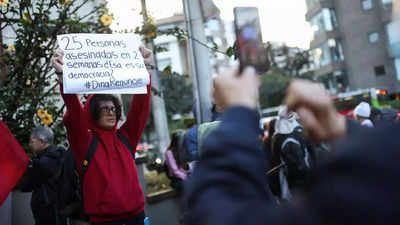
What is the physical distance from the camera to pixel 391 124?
91 centimetres

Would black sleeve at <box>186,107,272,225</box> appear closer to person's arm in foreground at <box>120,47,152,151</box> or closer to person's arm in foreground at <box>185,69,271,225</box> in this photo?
person's arm in foreground at <box>185,69,271,225</box>

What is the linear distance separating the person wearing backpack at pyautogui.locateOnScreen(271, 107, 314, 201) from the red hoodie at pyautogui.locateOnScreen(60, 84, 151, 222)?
2.38m

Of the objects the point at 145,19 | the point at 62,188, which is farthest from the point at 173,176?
the point at 62,188

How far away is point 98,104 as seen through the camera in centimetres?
301

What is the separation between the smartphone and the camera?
44.8 inches

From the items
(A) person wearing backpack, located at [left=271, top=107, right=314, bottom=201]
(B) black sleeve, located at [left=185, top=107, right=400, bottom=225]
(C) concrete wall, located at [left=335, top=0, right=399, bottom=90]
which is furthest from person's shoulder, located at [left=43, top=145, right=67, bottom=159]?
(C) concrete wall, located at [left=335, top=0, right=399, bottom=90]

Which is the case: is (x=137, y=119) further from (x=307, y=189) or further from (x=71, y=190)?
(x=307, y=189)

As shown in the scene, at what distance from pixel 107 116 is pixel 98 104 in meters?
0.13

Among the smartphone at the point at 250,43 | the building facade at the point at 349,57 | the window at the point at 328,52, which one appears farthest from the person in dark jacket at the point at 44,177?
the window at the point at 328,52

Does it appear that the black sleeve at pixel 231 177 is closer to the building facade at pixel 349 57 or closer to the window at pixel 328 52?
the building facade at pixel 349 57

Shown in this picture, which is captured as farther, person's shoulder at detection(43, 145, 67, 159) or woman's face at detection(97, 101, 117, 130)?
person's shoulder at detection(43, 145, 67, 159)

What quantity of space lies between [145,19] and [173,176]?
250cm

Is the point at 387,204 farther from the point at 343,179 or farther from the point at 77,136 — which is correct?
the point at 77,136

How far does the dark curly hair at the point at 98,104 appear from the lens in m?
2.98
